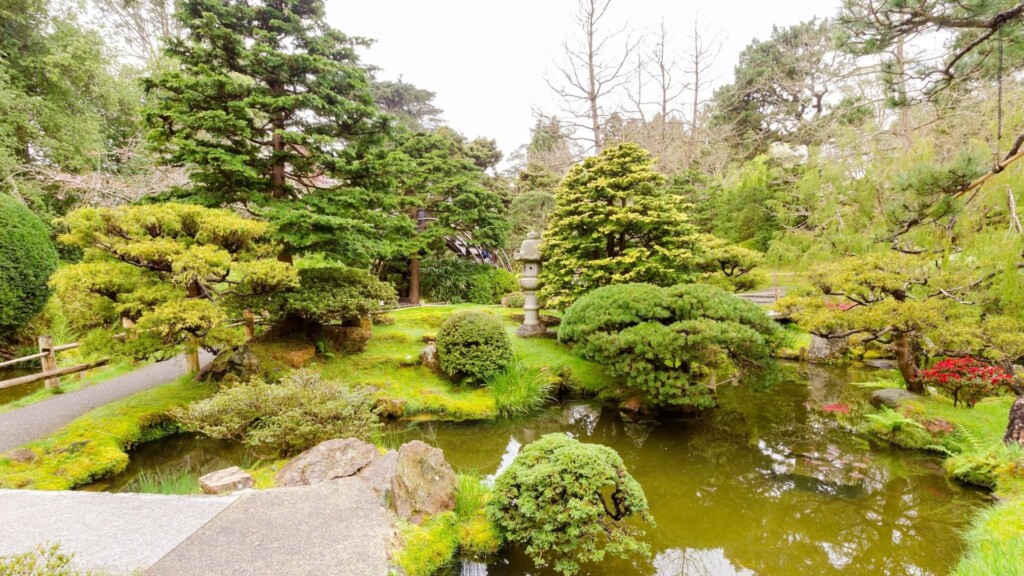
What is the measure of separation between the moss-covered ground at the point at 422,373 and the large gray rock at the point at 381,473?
7.02ft

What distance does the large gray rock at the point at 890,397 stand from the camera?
5.68 meters

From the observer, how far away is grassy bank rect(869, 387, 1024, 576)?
2.74 m

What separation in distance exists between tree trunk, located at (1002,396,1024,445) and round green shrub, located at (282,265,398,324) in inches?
319

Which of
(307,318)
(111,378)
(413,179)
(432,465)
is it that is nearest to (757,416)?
(432,465)

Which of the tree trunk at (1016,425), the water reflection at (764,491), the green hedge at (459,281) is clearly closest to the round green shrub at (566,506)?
the water reflection at (764,491)

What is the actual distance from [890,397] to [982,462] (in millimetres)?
1878

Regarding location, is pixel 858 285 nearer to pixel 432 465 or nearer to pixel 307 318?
pixel 432 465

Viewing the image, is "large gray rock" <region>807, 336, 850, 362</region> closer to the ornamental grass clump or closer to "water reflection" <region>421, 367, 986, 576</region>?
"water reflection" <region>421, 367, 986, 576</region>

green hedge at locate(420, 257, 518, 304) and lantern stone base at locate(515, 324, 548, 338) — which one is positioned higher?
green hedge at locate(420, 257, 518, 304)

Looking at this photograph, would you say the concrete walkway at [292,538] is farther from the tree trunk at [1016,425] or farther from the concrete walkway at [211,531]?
the tree trunk at [1016,425]

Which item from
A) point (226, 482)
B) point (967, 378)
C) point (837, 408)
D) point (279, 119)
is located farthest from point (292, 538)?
point (967, 378)

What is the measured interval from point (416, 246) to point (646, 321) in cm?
730

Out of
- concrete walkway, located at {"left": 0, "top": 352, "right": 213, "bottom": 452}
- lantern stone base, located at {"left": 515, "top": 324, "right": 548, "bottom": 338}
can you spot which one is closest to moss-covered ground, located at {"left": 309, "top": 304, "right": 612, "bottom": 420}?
lantern stone base, located at {"left": 515, "top": 324, "right": 548, "bottom": 338}

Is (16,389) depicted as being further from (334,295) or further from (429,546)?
(429,546)
